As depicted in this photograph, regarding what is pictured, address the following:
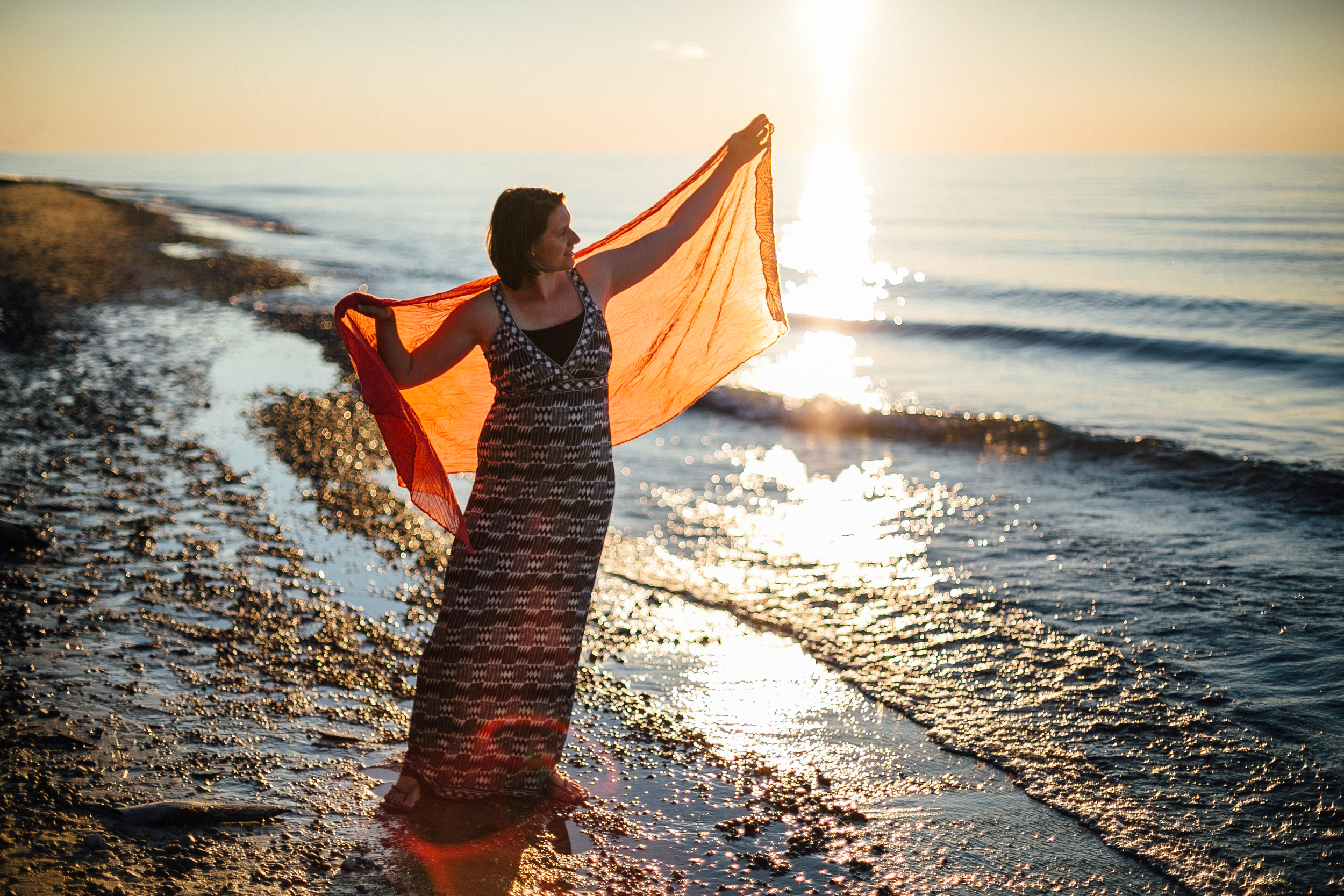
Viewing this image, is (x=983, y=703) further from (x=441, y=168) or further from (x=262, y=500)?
(x=441, y=168)

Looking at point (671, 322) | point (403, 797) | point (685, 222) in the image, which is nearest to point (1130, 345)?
point (671, 322)

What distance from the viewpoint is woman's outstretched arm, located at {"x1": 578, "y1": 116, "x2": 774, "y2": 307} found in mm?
3936

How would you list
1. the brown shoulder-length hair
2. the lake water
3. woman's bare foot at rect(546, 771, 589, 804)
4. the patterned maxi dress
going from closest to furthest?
the brown shoulder-length hair → the patterned maxi dress → woman's bare foot at rect(546, 771, 589, 804) → the lake water

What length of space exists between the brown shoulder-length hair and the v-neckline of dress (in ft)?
0.35

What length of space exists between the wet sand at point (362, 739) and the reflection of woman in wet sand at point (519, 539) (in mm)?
220

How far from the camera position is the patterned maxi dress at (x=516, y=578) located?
3531 millimetres

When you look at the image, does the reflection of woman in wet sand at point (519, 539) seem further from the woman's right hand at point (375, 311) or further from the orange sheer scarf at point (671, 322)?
the orange sheer scarf at point (671, 322)

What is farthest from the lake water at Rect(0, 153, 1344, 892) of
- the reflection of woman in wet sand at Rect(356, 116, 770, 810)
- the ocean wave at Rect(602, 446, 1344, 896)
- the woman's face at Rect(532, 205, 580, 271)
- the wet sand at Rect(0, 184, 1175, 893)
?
the woman's face at Rect(532, 205, 580, 271)

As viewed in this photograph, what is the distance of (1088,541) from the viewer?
7.59m

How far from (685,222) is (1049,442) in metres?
8.54

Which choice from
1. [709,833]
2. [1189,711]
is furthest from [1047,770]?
[709,833]

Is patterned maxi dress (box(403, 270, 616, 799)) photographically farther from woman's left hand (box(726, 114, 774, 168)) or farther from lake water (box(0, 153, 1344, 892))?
lake water (box(0, 153, 1344, 892))

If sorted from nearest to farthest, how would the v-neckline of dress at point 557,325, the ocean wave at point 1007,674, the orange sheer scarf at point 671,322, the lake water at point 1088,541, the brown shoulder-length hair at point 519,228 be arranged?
the brown shoulder-length hair at point 519,228, the v-neckline of dress at point 557,325, the ocean wave at point 1007,674, the orange sheer scarf at point 671,322, the lake water at point 1088,541

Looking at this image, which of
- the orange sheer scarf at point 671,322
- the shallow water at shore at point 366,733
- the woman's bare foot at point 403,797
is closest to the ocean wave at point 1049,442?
the shallow water at shore at point 366,733
